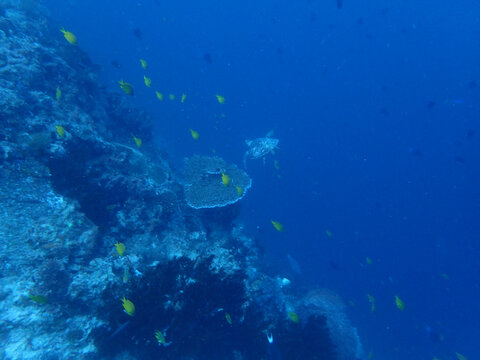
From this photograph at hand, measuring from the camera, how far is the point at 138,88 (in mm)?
38625

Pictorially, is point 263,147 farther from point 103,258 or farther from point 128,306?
point 128,306

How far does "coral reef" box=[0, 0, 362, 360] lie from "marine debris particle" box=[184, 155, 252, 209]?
0.05m

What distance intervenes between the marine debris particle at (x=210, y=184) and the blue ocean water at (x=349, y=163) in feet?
8.91

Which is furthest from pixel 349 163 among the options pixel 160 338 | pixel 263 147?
pixel 160 338

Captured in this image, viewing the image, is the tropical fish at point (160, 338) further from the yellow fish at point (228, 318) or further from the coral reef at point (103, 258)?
the yellow fish at point (228, 318)

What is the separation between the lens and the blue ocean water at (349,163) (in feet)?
72.5

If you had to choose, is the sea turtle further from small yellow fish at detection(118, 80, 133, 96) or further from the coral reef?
small yellow fish at detection(118, 80, 133, 96)

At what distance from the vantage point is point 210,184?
916 centimetres

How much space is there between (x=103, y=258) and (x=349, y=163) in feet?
148

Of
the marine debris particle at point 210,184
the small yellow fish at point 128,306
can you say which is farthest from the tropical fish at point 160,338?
the marine debris particle at point 210,184

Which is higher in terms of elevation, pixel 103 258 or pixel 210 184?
pixel 210 184

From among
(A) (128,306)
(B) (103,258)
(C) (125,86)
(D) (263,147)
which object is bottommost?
(A) (128,306)

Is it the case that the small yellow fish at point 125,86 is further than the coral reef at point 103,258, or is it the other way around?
the small yellow fish at point 125,86

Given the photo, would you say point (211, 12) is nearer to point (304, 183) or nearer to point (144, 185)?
point (304, 183)
